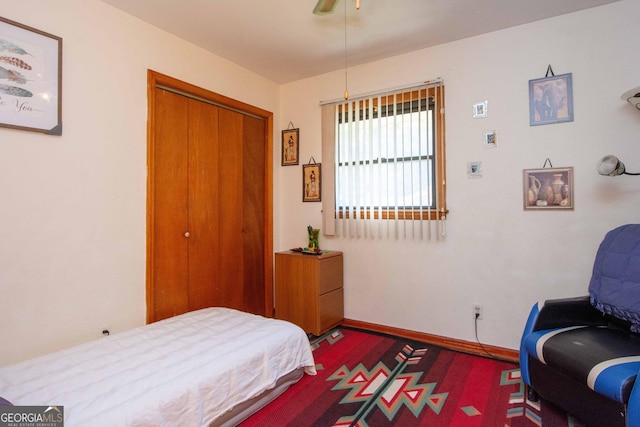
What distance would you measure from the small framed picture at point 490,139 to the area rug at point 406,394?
1.70 meters

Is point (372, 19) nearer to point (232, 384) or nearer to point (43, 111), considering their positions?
point (43, 111)

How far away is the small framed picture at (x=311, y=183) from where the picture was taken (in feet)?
11.6

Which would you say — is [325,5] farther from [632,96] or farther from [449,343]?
[449,343]

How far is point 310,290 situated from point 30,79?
2.49m

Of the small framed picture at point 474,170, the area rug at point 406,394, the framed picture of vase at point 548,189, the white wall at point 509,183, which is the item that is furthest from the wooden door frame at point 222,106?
the framed picture of vase at point 548,189

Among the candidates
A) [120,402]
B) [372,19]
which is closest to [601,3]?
[372,19]

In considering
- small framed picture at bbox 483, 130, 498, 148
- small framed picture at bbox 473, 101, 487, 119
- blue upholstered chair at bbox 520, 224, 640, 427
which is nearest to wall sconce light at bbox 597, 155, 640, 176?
blue upholstered chair at bbox 520, 224, 640, 427

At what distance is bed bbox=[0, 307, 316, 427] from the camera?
1.42 meters

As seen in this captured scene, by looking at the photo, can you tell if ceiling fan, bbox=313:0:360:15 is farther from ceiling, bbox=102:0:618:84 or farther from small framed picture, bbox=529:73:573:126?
small framed picture, bbox=529:73:573:126

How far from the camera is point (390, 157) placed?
3.09 m

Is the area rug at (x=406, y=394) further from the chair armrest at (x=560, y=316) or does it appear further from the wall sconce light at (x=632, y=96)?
the wall sconce light at (x=632, y=96)

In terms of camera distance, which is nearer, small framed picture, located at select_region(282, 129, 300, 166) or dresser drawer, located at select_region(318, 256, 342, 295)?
dresser drawer, located at select_region(318, 256, 342, 295)

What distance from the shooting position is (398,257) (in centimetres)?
312

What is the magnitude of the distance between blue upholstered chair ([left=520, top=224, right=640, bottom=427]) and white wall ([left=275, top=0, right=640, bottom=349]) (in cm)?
41
